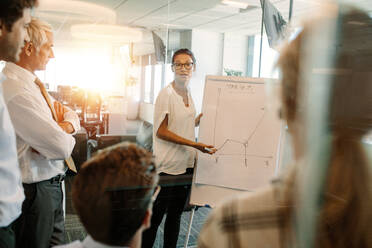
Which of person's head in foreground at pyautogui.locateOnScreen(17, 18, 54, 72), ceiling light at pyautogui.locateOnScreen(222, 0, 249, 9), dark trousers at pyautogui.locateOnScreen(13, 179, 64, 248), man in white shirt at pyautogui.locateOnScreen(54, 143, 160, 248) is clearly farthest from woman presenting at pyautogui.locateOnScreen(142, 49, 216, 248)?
ceiling light at pyautogui.locateOnScreen(222, 0, 249, 9)

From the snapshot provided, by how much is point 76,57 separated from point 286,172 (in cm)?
80

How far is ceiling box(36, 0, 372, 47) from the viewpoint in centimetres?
110

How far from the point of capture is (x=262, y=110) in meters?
1.48

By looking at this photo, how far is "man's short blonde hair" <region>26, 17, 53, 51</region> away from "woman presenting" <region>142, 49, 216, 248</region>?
654 mm

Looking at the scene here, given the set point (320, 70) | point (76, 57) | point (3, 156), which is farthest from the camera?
point (76, 57)

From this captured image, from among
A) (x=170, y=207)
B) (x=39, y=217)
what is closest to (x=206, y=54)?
(x=170, y=207)

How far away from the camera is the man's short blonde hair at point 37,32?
101 cm

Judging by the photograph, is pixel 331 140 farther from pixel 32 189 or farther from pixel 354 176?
pixel 32 189

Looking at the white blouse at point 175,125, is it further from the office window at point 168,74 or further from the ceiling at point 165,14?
the ceiling at point 165,14

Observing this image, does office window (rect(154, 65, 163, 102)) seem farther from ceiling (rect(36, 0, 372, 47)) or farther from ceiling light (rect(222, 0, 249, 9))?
ceiling light (rect(222, 0, 249, 9))

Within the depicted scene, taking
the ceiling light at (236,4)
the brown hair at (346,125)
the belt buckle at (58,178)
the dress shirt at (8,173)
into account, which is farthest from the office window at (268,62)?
the ceiling light at (236,4)

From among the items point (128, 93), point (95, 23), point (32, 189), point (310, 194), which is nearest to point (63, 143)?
point (32, 189)

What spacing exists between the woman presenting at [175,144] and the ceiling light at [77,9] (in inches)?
16.9

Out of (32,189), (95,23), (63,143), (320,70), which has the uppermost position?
(95,23)
